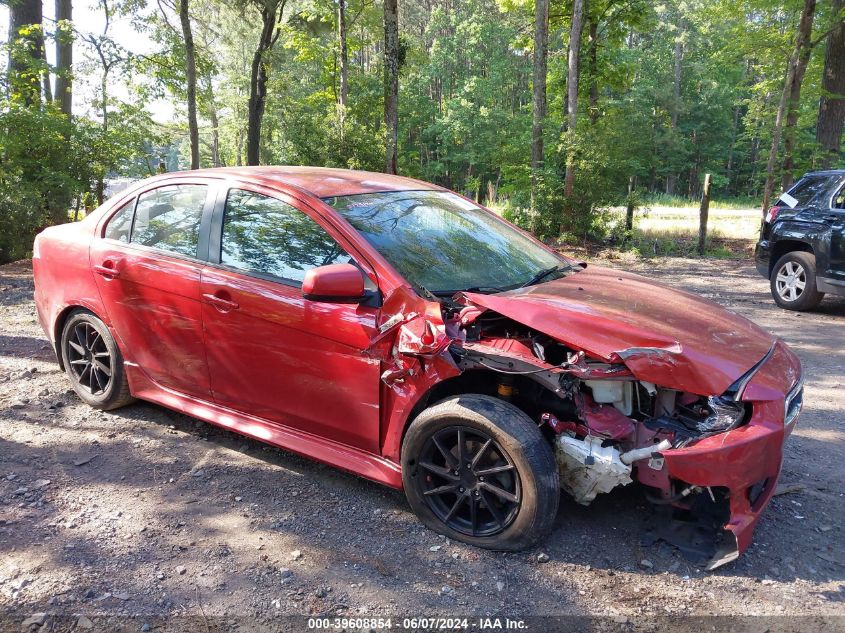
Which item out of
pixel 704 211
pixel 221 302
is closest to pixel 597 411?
pixel 221 302

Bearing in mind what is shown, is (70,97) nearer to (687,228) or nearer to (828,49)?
(687,228)

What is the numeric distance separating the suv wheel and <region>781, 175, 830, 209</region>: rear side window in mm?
645

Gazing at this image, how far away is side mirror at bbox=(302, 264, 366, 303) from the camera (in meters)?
2.91

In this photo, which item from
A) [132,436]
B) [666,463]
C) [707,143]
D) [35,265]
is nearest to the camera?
[666,463]

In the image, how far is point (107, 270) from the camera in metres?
4.02

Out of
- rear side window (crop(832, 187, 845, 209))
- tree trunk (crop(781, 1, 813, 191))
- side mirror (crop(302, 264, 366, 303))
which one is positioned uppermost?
tree trunk (crop(781, 1, 813, 191))

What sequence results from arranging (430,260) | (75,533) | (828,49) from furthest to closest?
(828,49) < (430,260) < (75,533)

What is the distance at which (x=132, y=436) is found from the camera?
162 inches

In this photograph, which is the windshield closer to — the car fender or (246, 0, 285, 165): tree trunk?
the car fender

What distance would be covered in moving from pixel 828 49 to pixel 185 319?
50.8 feet

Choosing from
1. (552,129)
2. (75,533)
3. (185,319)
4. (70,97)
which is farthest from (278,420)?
(70,97)

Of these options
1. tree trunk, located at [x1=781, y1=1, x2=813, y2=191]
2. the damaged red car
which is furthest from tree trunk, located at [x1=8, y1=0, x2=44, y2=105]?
tree trunk, located at [x1=781, y1=1, x2=813, y2=191]

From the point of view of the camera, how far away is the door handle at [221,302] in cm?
340

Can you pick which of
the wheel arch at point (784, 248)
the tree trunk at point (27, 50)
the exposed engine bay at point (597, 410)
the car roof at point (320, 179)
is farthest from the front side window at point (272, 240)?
the tree trunk at point (27, 50)
